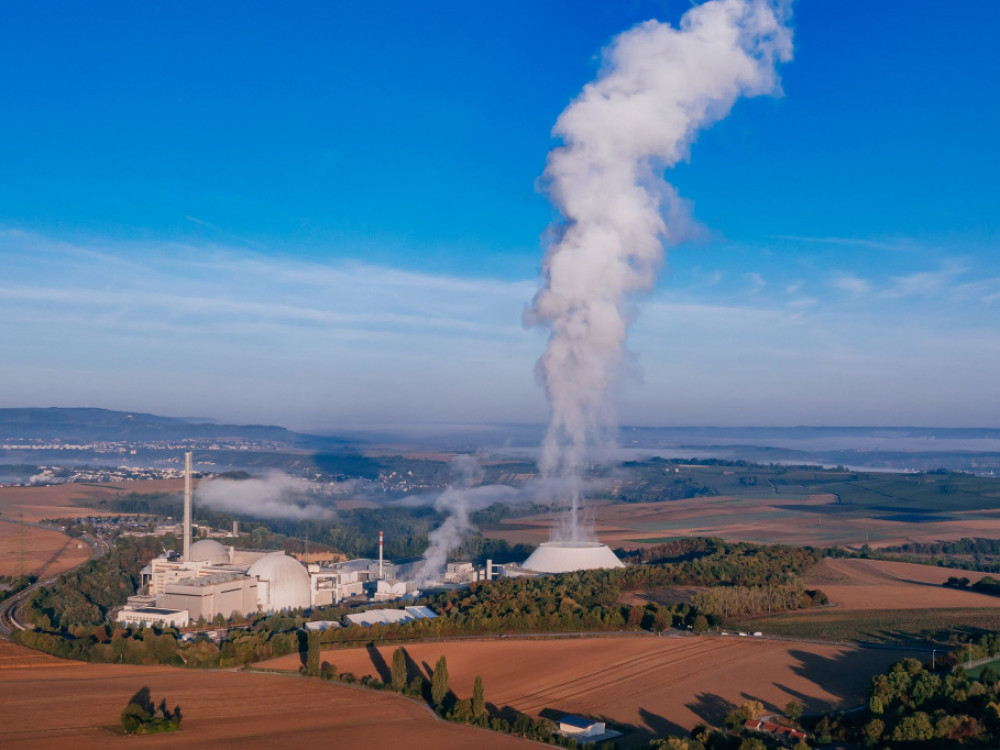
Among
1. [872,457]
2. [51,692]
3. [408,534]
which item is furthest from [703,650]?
[872,457]

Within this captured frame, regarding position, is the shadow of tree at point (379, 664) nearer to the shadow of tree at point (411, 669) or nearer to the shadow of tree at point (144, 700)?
the shadow of tree at point (411, 669)

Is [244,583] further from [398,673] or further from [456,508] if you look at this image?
[456,508]

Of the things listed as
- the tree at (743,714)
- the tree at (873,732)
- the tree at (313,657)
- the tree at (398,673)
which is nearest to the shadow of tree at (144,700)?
the tree at (313,657)

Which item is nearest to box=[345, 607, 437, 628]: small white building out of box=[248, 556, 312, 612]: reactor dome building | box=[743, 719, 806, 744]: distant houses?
box=[248, 556, 312, 612]: reactor dome building

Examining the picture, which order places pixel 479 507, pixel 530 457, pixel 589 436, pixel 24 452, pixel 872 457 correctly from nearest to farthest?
pixel 589 436, pixel 479 507, pixel 530 457, pixel 24 452, pixel 872 457

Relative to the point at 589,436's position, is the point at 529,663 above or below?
below

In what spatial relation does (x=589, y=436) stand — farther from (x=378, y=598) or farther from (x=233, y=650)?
(x=233, y=650)
